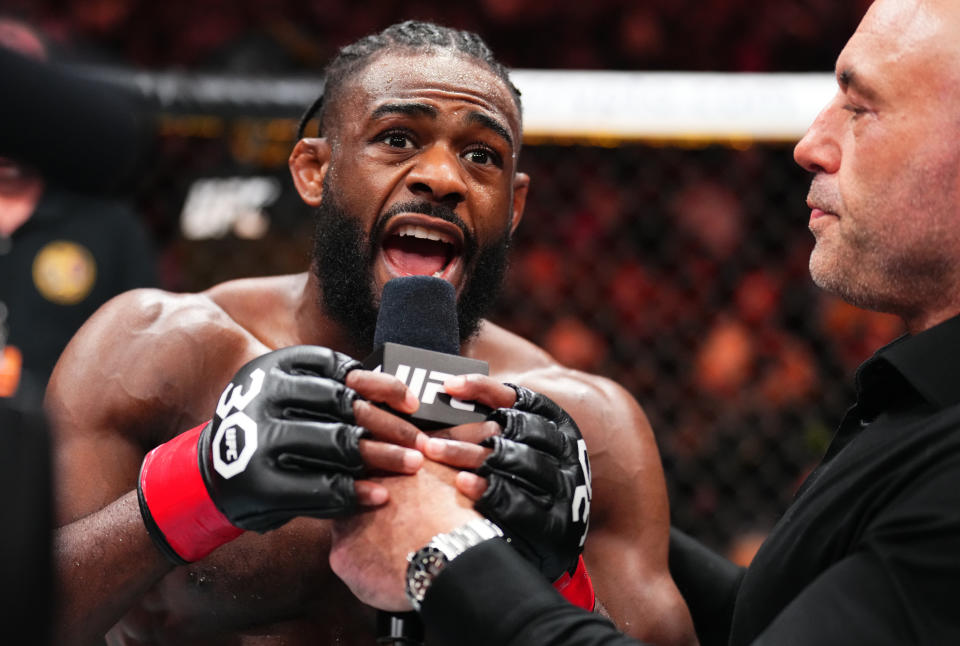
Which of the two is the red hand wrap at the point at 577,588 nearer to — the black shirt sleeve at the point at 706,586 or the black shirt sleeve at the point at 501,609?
the black shirt sleeve at the point at 501,609

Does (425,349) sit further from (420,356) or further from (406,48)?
(406,48)

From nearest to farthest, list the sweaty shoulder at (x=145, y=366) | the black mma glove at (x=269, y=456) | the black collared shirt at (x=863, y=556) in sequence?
the black collared shirt at (x=863, y=556) < the black mma glove at (x=269, y=456) < the sweaty shoulder at (x=145, y=366)

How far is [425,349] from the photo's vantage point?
93cm

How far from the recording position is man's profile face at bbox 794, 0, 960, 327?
2.90 ft

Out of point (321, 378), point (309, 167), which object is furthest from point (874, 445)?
point (309, 167)

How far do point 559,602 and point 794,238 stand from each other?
2689 mm

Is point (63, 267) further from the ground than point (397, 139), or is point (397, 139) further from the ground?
point (397, 139)

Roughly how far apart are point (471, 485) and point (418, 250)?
0.45 m

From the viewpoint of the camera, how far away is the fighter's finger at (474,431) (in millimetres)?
911

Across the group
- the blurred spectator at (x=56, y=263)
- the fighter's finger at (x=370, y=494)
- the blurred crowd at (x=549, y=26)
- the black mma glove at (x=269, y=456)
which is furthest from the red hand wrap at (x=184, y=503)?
the blurred crowd at (x=549, y=26)

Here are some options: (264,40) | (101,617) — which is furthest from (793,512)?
(264,40)

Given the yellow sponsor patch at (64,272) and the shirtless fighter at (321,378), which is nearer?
the shirtless fighter at (321,378)

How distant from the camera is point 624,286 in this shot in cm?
325

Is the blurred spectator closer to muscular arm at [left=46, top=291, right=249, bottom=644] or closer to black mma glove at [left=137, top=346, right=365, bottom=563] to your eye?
muscular arm at [left=46, top=291, right=249, bottom=644]
